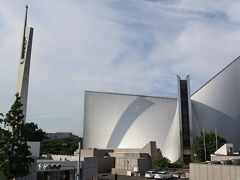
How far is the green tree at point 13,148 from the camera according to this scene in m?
18.4

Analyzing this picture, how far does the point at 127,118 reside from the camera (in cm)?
6744

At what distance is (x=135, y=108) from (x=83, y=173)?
43762 mm

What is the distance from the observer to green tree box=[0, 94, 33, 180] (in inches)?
723

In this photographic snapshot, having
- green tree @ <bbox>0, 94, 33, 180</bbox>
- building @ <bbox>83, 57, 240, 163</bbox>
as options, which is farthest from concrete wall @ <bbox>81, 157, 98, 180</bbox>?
building @ <bbox>83, 57, 240, 163</bbox>

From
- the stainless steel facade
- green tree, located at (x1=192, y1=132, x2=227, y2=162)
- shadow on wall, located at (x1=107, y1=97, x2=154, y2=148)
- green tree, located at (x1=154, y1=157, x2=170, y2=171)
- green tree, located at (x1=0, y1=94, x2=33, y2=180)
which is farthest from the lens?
shadow on wall, located at (x1=107, y1=97, x2=154, y2=148)

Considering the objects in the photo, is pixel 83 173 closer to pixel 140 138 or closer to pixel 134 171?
pixel 134 171

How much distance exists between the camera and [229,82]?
66.4 m

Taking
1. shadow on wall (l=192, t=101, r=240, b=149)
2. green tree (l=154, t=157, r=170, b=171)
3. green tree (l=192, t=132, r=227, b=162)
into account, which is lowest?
green tree (l=154, t=157, r=170, b=171)

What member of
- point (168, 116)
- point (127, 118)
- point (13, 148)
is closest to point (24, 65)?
point (13, 148)

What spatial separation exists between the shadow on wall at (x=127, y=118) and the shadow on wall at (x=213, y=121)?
A: 926 centimetres

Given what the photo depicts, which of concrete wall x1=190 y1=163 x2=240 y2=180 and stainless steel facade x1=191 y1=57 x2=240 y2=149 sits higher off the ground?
stainless steel facade x1=191 y1=57 x2=240 y2=149

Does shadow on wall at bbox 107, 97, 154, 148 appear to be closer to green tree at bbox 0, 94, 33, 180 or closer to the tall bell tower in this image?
the tall bell tower

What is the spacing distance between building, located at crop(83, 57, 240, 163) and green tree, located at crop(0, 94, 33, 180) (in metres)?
45.2

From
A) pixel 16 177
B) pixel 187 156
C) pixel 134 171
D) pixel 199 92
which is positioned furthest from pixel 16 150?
pixel 199 92
